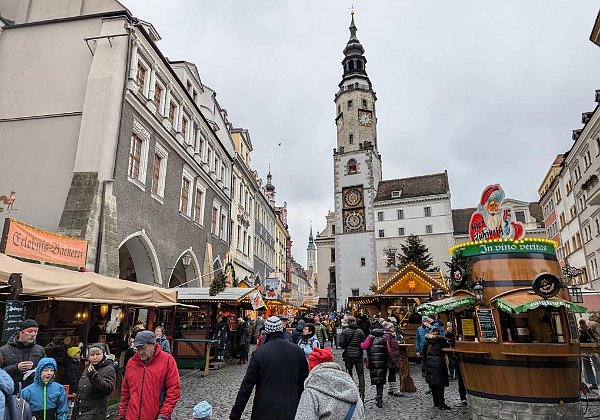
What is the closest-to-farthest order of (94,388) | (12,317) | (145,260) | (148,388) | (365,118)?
(148,388) < (94,388) < (12,317) < (145,260) < (365,118)

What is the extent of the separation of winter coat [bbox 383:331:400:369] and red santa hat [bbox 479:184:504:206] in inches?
163

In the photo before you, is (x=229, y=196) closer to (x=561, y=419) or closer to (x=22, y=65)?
(x=22, y=65)

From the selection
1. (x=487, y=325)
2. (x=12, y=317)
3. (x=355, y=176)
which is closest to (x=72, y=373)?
(x=12, y=317)

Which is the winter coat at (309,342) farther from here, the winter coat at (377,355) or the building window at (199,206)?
the building window at (199,206)

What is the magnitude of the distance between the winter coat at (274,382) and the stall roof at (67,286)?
5.48 metres

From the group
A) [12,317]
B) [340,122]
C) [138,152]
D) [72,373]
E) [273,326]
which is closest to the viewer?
[273,326]

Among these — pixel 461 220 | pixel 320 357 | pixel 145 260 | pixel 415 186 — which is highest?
pixel 415 186

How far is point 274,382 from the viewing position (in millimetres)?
3965

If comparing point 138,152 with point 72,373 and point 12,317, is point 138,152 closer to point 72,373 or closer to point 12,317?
point 12,317

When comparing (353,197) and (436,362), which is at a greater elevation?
(353,197)

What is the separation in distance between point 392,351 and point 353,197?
143 feet

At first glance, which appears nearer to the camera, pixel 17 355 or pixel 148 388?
pixel 148 388

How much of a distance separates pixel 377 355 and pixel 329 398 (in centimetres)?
698

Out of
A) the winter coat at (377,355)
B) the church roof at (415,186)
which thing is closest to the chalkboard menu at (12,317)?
the winter coat at (377,355)
